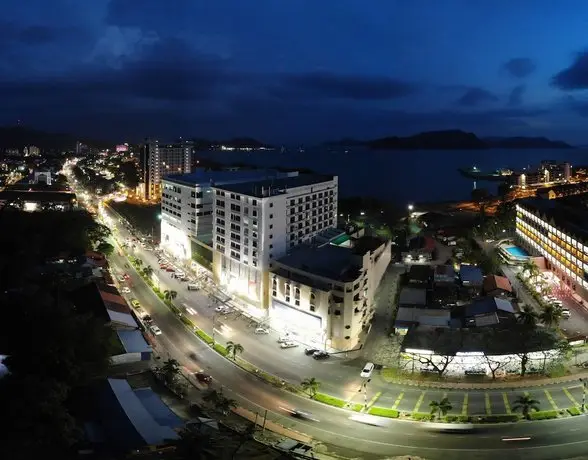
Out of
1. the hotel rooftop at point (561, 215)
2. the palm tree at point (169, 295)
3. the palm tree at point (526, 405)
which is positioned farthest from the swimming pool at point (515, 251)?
the palm tree at point (169, 295)

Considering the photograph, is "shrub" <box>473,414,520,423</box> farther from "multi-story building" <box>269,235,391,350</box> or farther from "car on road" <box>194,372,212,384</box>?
"car on road" <box>194,372,212,384</box>

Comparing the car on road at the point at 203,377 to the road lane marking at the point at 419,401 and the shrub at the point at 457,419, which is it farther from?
the shrub at the point at 457,419

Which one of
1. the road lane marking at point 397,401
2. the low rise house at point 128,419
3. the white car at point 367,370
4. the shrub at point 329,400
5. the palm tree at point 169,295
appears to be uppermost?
the palm tree at point 169,295

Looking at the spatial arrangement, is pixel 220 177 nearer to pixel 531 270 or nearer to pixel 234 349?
pixel 234 349

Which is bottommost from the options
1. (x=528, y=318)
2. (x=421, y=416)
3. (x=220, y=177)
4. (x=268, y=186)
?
(x=421, y=416)

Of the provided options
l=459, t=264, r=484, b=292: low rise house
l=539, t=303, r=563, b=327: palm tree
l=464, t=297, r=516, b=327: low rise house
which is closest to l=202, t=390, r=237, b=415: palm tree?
l=464, t=297, r=516, b=327: low rise house

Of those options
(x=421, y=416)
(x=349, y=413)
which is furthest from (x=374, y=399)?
(x=421, y=416)
